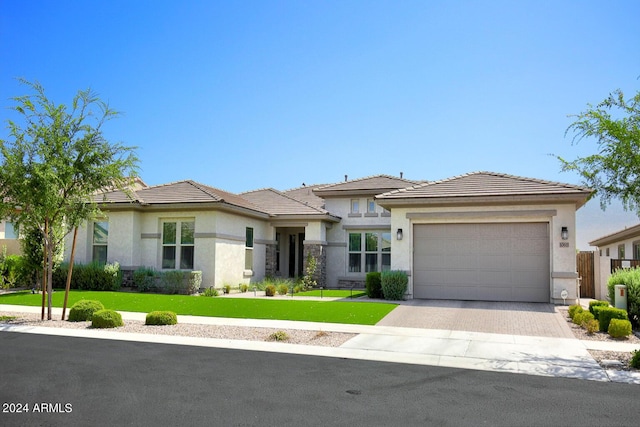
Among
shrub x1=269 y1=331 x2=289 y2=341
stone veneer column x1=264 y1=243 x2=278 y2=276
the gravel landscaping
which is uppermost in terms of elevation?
stone veneer column x1=264 y1=243 x2=278 y2=276

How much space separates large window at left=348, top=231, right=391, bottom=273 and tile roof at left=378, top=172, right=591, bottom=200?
6269mm

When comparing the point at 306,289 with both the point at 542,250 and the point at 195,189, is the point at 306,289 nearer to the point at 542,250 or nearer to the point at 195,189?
the point at 195,189

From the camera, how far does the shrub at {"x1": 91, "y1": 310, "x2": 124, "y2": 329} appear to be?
13.0 metres

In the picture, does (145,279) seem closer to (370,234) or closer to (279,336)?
(370,234)

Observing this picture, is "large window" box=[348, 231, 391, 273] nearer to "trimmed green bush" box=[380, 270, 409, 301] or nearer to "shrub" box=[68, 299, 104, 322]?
"trimmed green bush" box=[380, 270, 409, 301]

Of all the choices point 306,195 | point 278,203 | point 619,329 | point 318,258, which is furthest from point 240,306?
point 306,195

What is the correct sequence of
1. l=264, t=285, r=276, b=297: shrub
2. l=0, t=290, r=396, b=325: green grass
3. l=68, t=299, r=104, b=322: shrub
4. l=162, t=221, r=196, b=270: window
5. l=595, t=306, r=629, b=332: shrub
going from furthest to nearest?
l=162, t=221, r=196, b=270: window
l=264, t=285, r=276, b=297: shrub
l=0, t=290, r=396, b=325: green grass
l=68, t=299, r=104, b=322: shrub
l=595, t=306, r=629, b=332: shrub

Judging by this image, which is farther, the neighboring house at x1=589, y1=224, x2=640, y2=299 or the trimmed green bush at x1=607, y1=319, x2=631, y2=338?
the neighboring house at x1=589, y1=224, x2=640, y2=299

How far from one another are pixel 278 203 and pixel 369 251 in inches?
217

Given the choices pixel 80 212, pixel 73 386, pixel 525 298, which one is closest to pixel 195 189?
pixel 80 212

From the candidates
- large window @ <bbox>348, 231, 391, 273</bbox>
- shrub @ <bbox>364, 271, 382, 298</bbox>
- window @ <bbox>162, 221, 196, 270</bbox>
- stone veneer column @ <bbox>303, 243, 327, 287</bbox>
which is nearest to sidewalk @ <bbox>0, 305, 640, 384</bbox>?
shrub @ <bbox>364, 271, 382, 298</bbox>

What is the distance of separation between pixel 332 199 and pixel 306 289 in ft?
18.5

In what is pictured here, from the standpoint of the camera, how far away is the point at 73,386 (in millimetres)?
7207

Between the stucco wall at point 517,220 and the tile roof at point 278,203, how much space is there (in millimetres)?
6630
